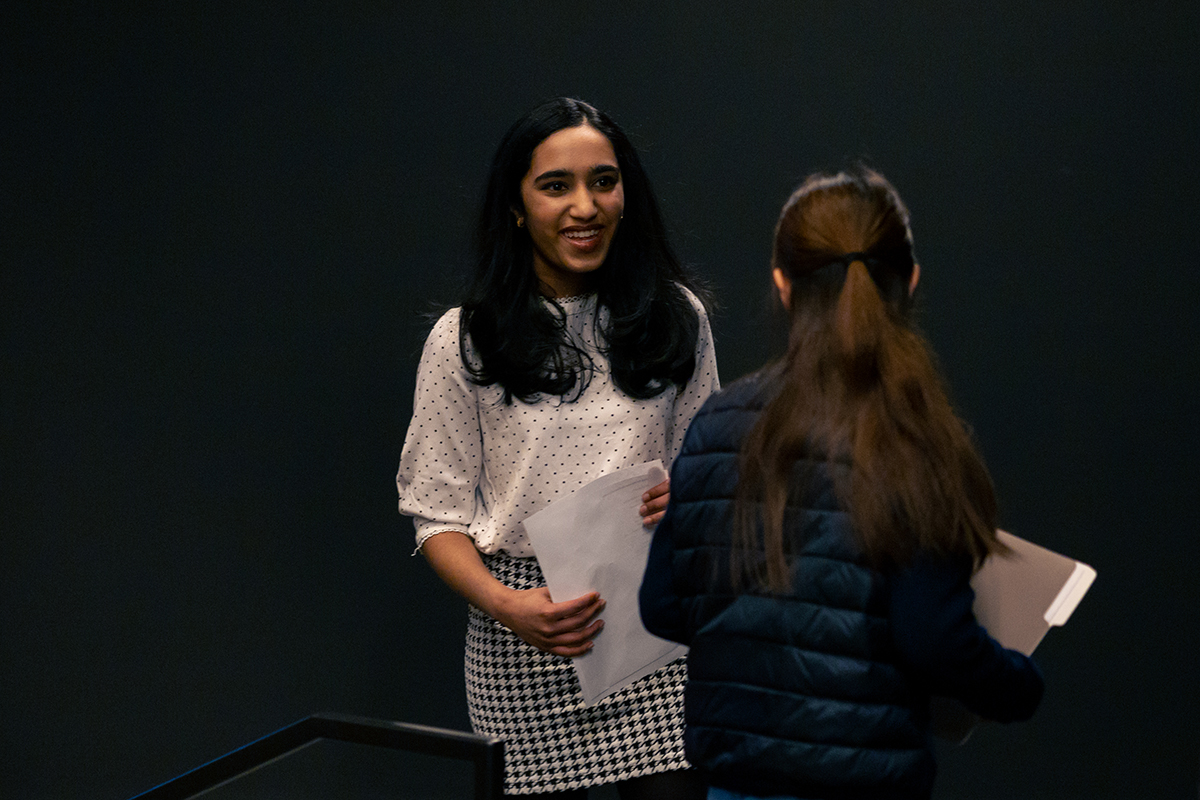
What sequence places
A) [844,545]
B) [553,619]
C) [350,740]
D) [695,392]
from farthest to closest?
[695,392], [553,619], [350,740], [844,545]

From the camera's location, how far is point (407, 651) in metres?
3.04

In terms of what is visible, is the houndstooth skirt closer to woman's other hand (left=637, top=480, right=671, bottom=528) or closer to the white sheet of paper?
the white sheet of paper

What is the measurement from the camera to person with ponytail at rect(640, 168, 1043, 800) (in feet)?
4.05

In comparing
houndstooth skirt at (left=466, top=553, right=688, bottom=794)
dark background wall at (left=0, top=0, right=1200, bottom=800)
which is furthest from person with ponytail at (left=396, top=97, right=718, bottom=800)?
dark background wall at (left=0, top=0, right=1200, bottom=800)

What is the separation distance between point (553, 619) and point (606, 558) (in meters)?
0.11

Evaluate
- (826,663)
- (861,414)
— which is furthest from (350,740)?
(861,414)

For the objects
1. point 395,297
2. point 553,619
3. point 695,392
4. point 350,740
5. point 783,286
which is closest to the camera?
point 783,286

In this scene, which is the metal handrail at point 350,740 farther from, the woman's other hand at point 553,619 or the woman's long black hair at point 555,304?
the woman's long black hair at point 555,304

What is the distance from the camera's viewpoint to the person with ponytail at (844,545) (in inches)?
48.6

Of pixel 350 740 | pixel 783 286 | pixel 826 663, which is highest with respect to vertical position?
pixel 783 286

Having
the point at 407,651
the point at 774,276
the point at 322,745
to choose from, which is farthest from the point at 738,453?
the point at 407,651

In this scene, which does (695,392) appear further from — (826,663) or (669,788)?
(826,663)

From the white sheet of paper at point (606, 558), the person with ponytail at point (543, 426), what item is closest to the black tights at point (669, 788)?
the person with ponytail at point (543, 426)

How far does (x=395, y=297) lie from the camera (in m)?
→ 2.99
